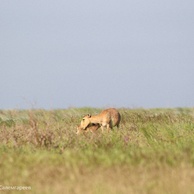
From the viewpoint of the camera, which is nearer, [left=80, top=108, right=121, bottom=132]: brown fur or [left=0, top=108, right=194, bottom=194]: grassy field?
[left=0, top=108, right=194, bottom=194]: grassy field

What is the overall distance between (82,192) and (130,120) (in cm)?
1913

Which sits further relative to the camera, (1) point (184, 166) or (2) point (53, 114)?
(2) point (53, 114)

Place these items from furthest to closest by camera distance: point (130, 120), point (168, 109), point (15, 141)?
point (168, 109) < point (130, 120) < point (15, 141)

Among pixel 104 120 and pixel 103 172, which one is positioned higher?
pixel 104 120

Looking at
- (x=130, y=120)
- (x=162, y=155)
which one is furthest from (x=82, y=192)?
(x=130, y=120)

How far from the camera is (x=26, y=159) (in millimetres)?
7531

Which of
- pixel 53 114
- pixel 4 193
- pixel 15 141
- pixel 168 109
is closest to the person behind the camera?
pixel 4 193

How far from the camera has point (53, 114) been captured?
28359 millimetres

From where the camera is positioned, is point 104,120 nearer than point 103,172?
No

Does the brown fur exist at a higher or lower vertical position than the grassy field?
higher

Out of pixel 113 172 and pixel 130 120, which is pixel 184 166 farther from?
pixel 130 120

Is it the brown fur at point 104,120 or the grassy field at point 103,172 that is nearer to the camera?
the grassy field at point 103,172

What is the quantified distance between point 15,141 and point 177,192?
5.61 meters

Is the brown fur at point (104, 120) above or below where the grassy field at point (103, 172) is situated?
above
